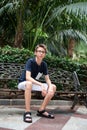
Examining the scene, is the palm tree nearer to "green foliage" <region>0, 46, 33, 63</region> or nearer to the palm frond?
the palm frond

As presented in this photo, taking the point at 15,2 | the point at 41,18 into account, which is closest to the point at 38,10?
the point at 41,18

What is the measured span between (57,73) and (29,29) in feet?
12.8

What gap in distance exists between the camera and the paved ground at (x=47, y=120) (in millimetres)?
5066

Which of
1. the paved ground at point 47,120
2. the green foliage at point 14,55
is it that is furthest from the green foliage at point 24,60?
the paved ground at point 47,120

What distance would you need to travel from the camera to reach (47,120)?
219 inches

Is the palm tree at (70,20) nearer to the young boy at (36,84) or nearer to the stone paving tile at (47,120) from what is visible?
the young boy at (36,84)

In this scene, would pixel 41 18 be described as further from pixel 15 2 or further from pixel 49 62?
pixel 49 62

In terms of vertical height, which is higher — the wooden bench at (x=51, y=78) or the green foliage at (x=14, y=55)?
the green foliage at (x=14, y=55)

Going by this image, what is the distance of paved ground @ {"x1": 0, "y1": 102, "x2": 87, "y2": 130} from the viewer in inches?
199

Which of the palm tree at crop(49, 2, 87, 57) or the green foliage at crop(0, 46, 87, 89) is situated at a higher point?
the palm tree at crop(49, 2, 87, 57)

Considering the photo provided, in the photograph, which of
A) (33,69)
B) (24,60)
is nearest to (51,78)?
(24,60)

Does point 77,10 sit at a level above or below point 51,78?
above

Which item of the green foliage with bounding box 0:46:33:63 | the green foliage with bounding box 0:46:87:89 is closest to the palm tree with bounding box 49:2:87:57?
the green foliage with bounding box 0:46:87:89

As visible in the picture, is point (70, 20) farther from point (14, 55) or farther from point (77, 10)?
point (14, 55)
